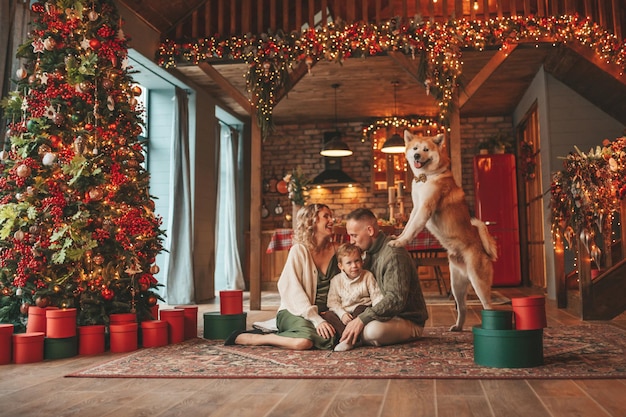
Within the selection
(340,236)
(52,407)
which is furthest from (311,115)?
(52,407)

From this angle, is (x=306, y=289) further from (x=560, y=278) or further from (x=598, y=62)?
(x=598, y=62)

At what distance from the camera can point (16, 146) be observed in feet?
13.1

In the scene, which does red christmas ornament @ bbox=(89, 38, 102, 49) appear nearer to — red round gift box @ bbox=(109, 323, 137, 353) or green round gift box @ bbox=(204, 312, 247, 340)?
red round gift box @ bbox=(109, 323, 137, 353)

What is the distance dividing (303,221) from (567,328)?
2235 mm

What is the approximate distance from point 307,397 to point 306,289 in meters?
1.25

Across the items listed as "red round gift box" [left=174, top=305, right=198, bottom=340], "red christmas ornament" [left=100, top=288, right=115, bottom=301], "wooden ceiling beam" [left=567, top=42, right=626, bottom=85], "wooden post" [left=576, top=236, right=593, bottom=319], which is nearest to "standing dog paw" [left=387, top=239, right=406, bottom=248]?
"red round gift box" [left=174, top=305, right=198, bottom=340]

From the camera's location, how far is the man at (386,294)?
341cm

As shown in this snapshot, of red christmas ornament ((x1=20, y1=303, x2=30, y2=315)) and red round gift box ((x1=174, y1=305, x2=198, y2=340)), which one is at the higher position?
red christmas ornament ((x1=20, y1=303, x2=30, y2=315))

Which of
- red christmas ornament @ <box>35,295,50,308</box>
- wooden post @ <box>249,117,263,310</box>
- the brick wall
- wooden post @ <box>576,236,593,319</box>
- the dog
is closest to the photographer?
red christmas ornament @ <box>35,295,50,308</box>

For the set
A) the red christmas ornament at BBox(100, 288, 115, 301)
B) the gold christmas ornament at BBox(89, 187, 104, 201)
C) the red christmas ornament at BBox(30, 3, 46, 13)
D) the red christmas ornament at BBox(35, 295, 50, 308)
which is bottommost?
the red christmas ornament at BBox(35, 295, 50, 308)

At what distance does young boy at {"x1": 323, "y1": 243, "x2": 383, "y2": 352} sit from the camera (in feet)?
11.5

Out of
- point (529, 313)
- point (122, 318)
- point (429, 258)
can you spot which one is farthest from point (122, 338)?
point (429, 258)

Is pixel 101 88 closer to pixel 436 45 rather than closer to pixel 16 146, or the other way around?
pixel 16 146

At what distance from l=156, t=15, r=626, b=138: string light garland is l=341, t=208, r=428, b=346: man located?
2.77 meters
